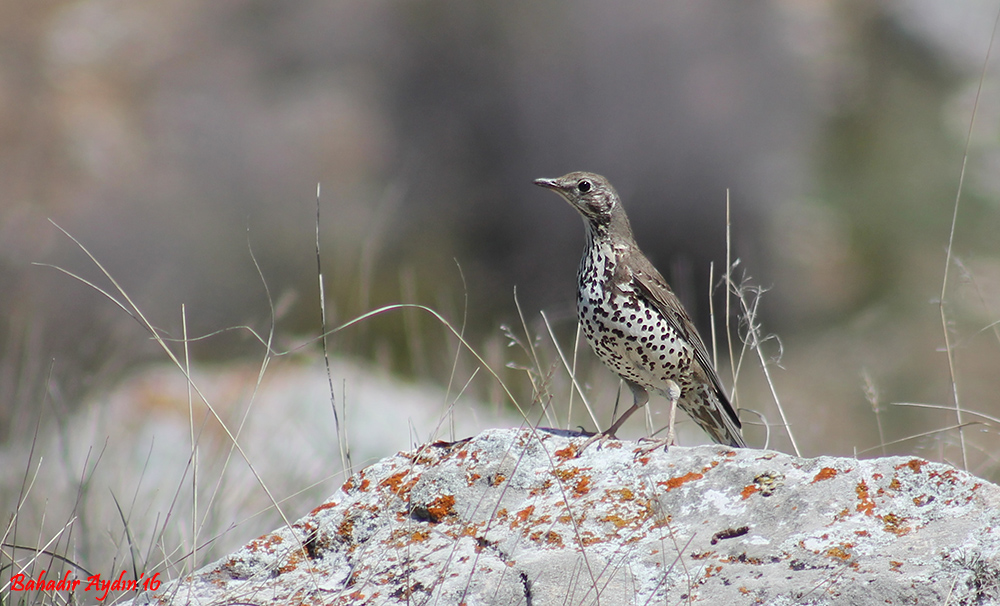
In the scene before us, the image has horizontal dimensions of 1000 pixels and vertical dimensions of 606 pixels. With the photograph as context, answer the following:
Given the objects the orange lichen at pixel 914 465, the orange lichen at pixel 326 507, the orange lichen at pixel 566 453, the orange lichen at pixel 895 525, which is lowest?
the orange lichen at pixel 326 507

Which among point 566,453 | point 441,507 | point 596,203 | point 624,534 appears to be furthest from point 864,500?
point 596,203

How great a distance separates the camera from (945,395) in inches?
446

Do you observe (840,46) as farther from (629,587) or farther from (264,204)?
(629,587)

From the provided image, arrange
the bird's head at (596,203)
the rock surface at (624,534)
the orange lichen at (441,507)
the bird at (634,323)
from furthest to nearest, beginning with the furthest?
the bird's head at (596,203) < the bird at (634,323) < the orange lichen at (441,507) < the rock surface at (624,534)

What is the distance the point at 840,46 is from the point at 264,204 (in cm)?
931

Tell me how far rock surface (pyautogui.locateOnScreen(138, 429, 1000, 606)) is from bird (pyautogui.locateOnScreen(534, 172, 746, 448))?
103 centimetres

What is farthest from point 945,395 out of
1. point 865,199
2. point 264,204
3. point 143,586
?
point 143,586

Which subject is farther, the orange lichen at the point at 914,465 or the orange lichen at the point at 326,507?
the orange lichen at the point at 326,507

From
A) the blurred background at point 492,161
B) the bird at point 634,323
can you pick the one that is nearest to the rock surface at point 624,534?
the bird at point 634,323

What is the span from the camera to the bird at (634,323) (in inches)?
187

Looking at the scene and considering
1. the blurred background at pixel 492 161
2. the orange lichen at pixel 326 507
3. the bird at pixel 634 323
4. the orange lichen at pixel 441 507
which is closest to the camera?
the orange lichen at pixel 441 507

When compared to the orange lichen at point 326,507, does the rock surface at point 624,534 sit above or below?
above

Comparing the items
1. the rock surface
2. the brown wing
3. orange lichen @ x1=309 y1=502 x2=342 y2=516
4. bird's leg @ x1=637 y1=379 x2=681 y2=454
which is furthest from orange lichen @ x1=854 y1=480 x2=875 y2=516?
orange lichen @ x1=309 y1=502 x2=342 y2=516

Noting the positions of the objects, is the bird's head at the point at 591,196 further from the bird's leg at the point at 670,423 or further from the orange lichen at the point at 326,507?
the orange lichen at the point at 326,507
